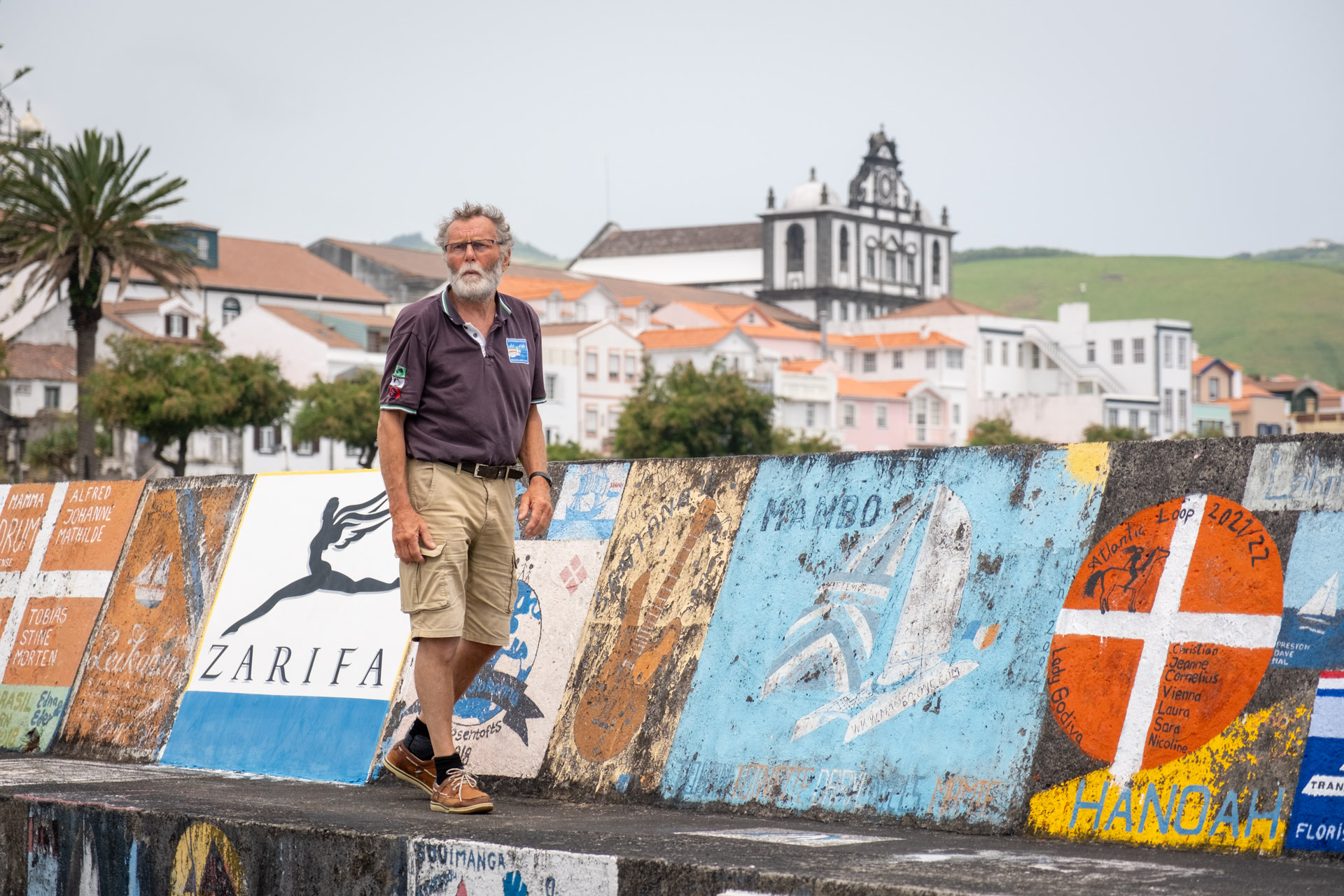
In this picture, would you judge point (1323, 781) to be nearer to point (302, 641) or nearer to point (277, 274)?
point (302, 641)

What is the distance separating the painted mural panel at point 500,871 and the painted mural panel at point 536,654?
3.82ft

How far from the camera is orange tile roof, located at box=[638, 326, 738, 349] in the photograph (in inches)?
3883

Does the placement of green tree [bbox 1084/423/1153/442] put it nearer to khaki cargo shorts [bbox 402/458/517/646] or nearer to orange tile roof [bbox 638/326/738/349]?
orange tile roof [bbox 638/326/738/349]

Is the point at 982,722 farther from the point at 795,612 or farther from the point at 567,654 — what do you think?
the point at 567,654

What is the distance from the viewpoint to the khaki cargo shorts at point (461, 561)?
5.30 m

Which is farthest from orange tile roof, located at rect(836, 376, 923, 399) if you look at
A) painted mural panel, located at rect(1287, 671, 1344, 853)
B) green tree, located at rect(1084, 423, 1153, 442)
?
painted mural panel, located at rect(1287, 671, 1344, 853)

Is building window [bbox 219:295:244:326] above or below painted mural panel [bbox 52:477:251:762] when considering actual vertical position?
above

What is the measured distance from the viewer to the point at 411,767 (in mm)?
5629

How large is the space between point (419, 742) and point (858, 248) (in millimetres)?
148210

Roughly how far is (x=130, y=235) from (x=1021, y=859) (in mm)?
40542

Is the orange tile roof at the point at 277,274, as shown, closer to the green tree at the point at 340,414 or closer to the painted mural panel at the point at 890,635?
the green tree at the point at 340,414

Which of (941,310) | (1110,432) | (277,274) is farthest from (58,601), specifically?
(941,310)

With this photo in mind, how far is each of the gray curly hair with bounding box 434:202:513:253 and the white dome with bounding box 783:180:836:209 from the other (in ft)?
483

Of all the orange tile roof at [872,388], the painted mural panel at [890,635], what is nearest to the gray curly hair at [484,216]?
the painted mural panel at [890,635]
